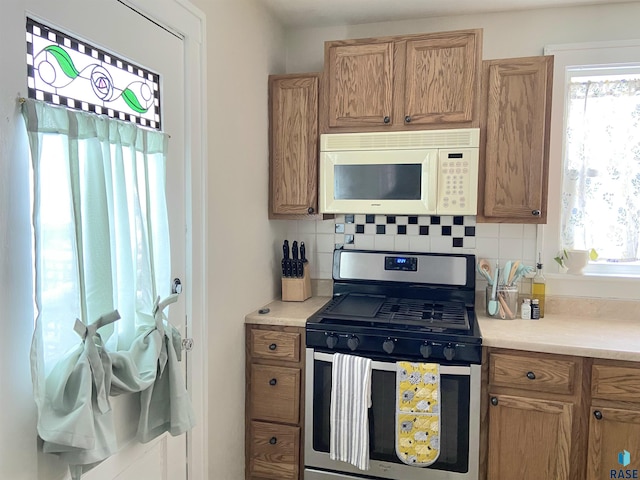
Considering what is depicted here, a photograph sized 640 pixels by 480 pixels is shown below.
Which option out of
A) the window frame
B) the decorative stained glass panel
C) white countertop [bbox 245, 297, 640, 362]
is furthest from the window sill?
the decorative stained glass panel

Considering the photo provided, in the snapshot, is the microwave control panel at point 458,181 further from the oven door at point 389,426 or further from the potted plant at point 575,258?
the oven door at point 389,426

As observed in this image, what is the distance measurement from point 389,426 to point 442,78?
1671mm

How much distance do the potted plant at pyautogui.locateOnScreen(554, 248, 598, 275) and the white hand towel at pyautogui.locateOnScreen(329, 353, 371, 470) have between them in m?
1.22

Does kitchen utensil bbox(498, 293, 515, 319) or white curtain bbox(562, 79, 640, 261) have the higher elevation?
white curtain bbox(562, 79, 640, 261)

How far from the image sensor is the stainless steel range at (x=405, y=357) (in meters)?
2.04

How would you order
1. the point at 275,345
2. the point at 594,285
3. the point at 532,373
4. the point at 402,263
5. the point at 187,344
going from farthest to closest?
the point at 402,263 < the point at 594,285 < the point at 275,345 < the point at 532,373 < the point at 187,344

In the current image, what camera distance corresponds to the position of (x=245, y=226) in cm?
232

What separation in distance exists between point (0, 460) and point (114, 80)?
3.44 ft

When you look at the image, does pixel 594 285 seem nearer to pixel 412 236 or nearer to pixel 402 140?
pixel 412 236

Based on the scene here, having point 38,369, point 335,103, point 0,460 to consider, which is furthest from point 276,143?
point 0,460

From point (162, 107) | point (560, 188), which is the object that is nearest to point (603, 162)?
point (560, 188)

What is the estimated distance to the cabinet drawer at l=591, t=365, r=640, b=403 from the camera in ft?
6.18

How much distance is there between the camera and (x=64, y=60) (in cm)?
123

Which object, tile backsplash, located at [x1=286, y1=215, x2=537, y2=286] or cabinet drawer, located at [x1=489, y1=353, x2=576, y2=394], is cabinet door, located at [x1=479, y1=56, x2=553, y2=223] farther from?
cabinet drawer, located at [x1=489, y1=353, x2=576, y2=394]
